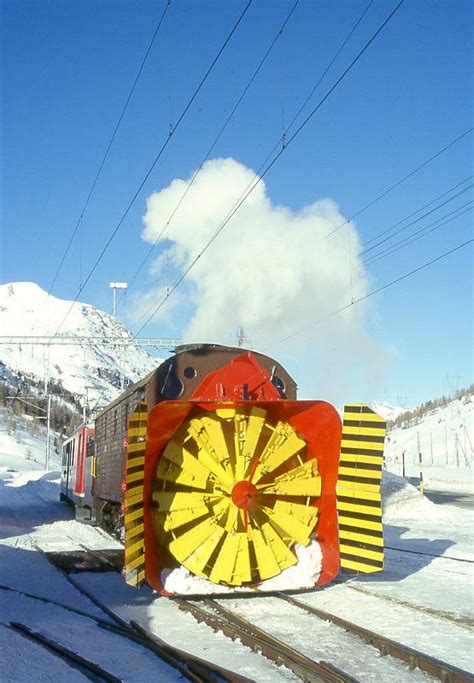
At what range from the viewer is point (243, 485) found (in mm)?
8367

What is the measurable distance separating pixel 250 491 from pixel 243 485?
0.11 m

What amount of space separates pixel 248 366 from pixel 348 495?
6.57ft

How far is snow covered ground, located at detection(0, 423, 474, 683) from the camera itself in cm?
586

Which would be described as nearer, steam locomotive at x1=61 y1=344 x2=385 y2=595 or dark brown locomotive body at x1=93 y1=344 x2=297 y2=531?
steam locomotive at x1=61 y1=344 x2=385 y2=595

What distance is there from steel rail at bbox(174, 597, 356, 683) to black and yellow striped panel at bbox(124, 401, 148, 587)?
84 centimetres

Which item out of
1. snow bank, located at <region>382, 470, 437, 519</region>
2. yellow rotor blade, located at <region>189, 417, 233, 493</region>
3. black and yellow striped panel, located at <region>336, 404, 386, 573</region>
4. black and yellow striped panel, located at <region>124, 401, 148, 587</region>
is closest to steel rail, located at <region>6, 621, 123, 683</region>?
black and yellow striped panel, located at <region>124, 401, 148, 587</region>

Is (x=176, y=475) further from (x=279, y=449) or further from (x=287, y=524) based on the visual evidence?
(x=287, y=524)

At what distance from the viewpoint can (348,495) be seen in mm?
8625

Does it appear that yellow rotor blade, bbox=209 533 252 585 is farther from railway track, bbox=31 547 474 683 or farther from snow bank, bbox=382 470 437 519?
snow bank, bbox=382 470 437 519

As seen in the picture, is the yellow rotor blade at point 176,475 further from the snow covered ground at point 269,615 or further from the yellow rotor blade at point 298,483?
the snow covered ground at point 269,615

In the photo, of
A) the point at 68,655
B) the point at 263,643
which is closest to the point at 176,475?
the point at 263,643

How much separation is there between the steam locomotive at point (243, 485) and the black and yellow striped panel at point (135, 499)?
0.01 metres

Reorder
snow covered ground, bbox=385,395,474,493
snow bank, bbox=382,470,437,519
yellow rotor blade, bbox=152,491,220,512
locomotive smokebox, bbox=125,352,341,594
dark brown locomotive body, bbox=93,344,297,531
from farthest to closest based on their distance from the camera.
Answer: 1. snow covered ground, bbox=385,395,474,493
2. snow bank, bbox=382,470,437,519
3. dark brown locomotive body, bbox=93,344,297,531
4. yellow rotor blade, bbox=152,491,220,512
5. locomotive smokebox, bbox=125,352,341,594

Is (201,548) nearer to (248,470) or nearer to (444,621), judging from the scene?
(248,470)
